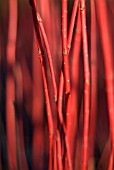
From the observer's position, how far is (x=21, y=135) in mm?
981

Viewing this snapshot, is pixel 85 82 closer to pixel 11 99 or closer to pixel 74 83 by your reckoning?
pixel 74 83

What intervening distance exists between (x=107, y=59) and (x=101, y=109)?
1.08 ft

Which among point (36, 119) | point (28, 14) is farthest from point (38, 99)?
point (28, 14)

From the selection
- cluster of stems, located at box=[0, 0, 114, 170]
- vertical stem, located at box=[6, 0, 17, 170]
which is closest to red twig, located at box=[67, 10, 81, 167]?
cluster of stems, located at box=[0, 0, 114, 170]

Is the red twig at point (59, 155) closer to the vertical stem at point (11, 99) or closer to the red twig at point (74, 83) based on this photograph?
the red twig at point (74, 83)

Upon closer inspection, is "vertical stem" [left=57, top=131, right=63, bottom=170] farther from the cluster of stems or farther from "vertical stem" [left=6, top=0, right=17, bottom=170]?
"vertical stem" [left=6, top=0, right=17, bottom=170]

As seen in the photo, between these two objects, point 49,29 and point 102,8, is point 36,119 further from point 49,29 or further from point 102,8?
point 102,8

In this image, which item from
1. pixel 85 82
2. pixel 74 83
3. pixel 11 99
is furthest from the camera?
pixel 11 99

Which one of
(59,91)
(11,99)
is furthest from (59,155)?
(11,99)

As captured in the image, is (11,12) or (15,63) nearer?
(11,12)

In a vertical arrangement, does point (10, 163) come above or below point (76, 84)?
below

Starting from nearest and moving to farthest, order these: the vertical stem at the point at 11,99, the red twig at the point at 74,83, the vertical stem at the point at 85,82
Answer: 1. the vertical stem at the point at 85,82
2. the red twig at the point at 74,83
3. the vertical stem at the point at 11,99

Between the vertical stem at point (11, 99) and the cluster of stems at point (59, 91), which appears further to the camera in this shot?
the vertical stem at point (11, 99)

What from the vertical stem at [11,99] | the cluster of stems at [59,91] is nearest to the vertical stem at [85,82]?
the cluster of stems at [59,91]
